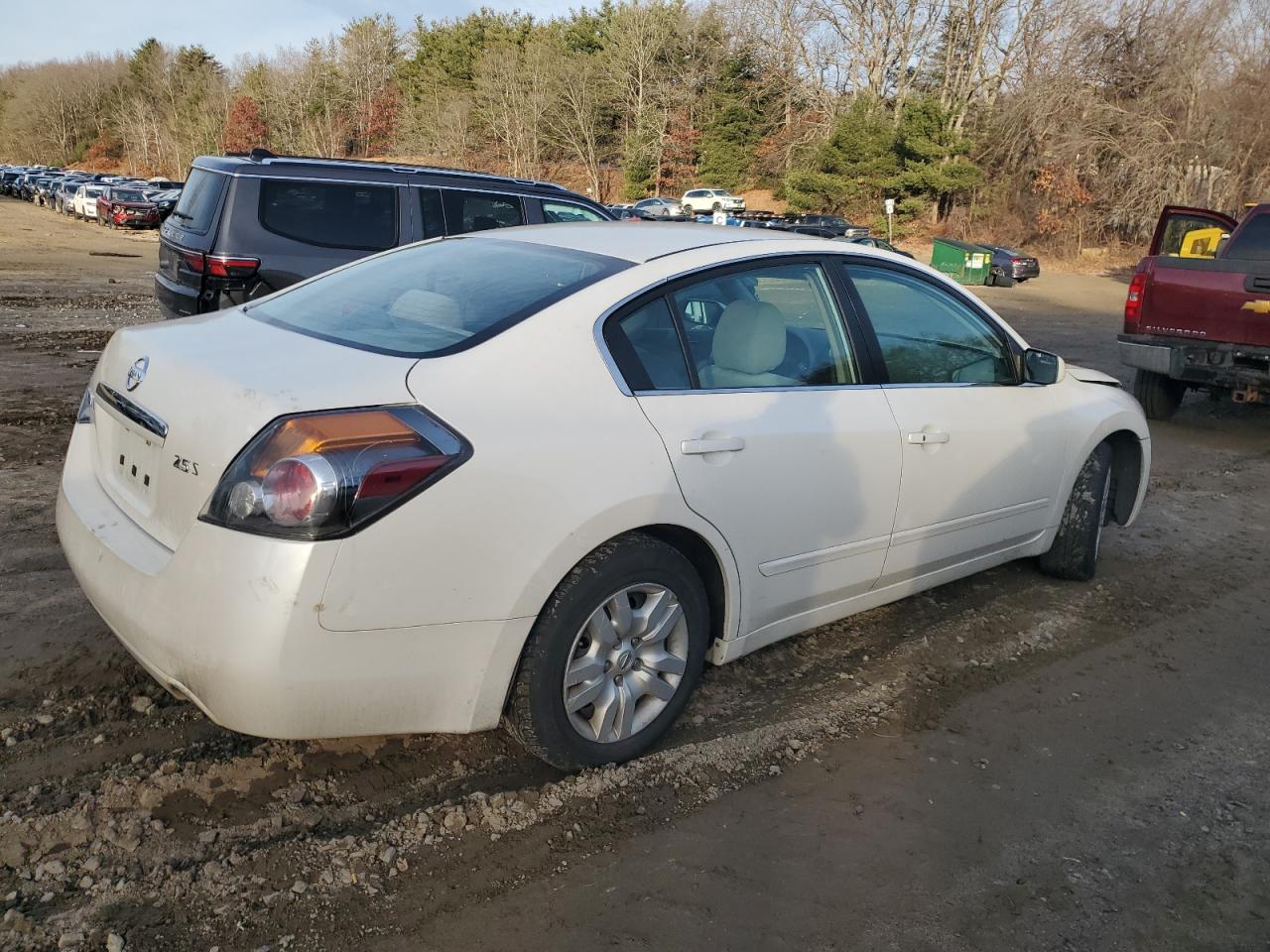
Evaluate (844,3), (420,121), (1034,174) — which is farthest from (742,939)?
(420,121)

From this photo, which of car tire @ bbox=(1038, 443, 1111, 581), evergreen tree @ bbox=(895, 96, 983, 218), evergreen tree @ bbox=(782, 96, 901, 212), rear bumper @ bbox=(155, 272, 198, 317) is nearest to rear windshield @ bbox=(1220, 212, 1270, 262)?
car tire @ bbox=(1038, 443, 1111, 581)

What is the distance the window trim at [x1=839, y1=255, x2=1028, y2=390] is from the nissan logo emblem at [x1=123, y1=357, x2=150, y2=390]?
7.69 feet

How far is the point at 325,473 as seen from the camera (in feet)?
7.79

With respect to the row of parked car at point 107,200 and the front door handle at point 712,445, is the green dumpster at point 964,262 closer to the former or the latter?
the row of parked car at point 107,200

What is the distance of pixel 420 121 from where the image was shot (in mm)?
73688

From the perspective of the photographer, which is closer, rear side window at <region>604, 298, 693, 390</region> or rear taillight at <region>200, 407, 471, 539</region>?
rear taillight at <region>200, 407, 471, 539</region>

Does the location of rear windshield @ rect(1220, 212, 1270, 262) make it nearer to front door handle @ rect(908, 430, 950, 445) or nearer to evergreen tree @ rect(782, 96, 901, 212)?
front door handle @ rect(908, 430, 950, 445)

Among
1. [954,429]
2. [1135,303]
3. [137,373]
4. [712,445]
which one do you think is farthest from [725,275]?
[1135,303]

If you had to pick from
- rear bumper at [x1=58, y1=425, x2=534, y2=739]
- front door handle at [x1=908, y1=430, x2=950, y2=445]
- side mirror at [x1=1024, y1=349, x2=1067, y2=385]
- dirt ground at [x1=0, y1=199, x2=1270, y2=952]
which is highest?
side mirror at [x1=1024, y1=349, x2=1067, y2=385]

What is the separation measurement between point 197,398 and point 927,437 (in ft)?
8.09

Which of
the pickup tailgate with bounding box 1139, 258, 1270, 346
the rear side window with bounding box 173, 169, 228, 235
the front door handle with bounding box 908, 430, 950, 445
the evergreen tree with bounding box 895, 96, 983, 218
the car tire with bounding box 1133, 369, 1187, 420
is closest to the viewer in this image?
the front door handle with bounding box 908, 430, 950, 445

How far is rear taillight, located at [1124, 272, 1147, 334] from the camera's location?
8633 mm

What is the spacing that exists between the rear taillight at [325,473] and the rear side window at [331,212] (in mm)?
5906

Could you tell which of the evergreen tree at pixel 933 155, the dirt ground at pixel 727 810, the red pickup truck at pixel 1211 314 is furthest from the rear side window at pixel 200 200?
the evergreen tree at pixel 933 155
